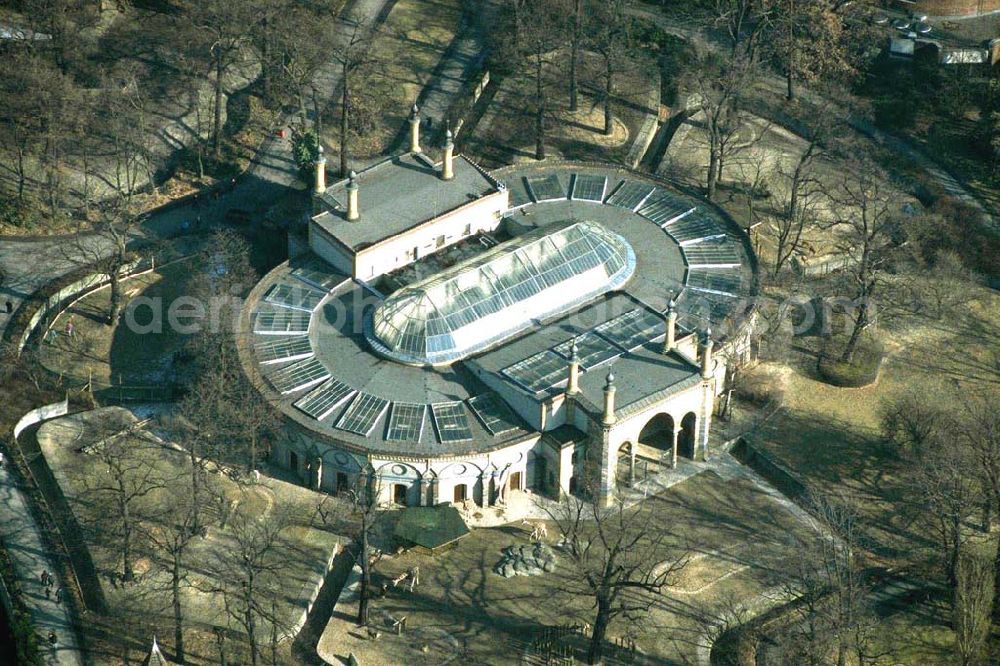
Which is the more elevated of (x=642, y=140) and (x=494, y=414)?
(x=642, y=140)

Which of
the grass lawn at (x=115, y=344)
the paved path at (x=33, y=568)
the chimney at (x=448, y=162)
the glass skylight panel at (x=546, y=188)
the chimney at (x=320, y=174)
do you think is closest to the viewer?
the paved path at (x=33, y=568)

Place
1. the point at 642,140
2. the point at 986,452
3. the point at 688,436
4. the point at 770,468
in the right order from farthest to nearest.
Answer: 1. the point at 642,140
2. the point at 688,436
3. the point at 770,468
4. the point at 986,452

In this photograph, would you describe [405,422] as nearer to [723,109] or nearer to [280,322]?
[280,322]

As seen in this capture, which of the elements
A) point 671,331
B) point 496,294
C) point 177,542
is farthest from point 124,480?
point 671,331

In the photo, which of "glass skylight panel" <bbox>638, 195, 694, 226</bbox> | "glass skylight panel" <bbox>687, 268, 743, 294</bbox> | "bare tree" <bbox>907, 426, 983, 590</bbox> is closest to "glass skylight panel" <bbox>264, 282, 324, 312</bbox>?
"glass skylight panel" <bbox>638, 195, 694, 226</bbox>

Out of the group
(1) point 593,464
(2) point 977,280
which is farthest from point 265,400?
(2) point 977,280

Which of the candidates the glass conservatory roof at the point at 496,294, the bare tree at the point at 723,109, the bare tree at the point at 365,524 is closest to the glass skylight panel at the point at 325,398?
the glass conservatory roof at the point at 496,294

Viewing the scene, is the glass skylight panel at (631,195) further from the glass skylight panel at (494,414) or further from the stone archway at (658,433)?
the glass skylight panel at (494,414)
